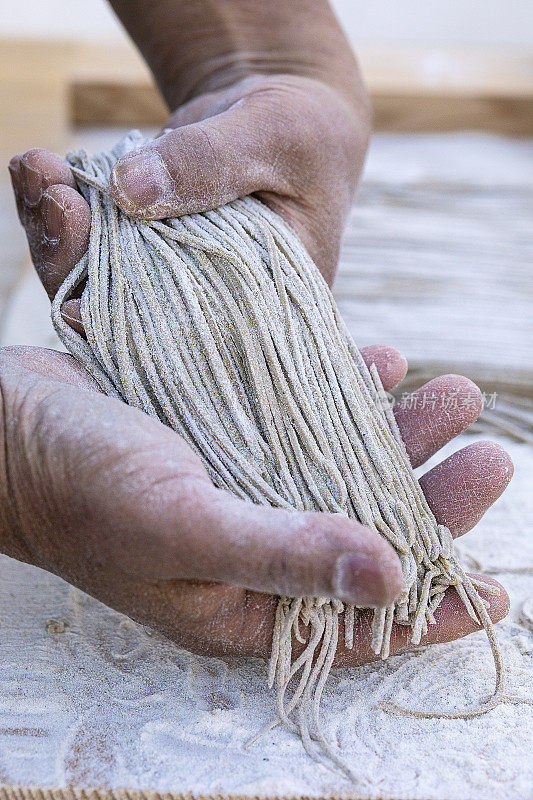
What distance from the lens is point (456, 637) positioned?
812 millimetres

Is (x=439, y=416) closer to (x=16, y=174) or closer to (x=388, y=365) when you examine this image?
(x=388, y=365)

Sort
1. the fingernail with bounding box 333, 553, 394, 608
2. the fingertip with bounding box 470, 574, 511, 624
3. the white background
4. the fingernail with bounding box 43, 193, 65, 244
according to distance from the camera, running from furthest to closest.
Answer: the white background < the fingernail with bounding box 43, 193, 65, 244 < the fingertip with bounding box 470, 574, 511, 624 < the fingernail with bounding box 333, 553, 394, 608

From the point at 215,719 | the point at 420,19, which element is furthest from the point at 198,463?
the point at 420,19

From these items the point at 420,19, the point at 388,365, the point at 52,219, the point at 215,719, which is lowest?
the point at 420,19

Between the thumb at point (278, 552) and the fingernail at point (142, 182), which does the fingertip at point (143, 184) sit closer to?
the fingernail at point (142, 182)

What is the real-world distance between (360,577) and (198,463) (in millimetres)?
174

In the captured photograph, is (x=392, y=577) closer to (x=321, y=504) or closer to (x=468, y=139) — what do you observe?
(x=321, y=504)

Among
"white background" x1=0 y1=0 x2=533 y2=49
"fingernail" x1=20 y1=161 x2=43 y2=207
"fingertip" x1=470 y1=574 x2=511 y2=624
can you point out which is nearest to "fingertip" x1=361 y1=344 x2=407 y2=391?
"fingertip" x1=470 y1=574 x2=511 y2=624

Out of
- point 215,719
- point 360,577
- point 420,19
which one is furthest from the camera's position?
point 420,19

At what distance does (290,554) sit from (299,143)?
0.58 metres

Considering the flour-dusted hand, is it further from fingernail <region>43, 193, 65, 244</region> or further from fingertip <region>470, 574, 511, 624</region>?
fingernail <region>43, 193, 65, 244</region>

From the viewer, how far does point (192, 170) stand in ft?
3.04

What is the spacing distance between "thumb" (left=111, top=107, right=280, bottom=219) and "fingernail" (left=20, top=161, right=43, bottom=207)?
8 centimetres

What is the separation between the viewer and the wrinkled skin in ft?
2.16
